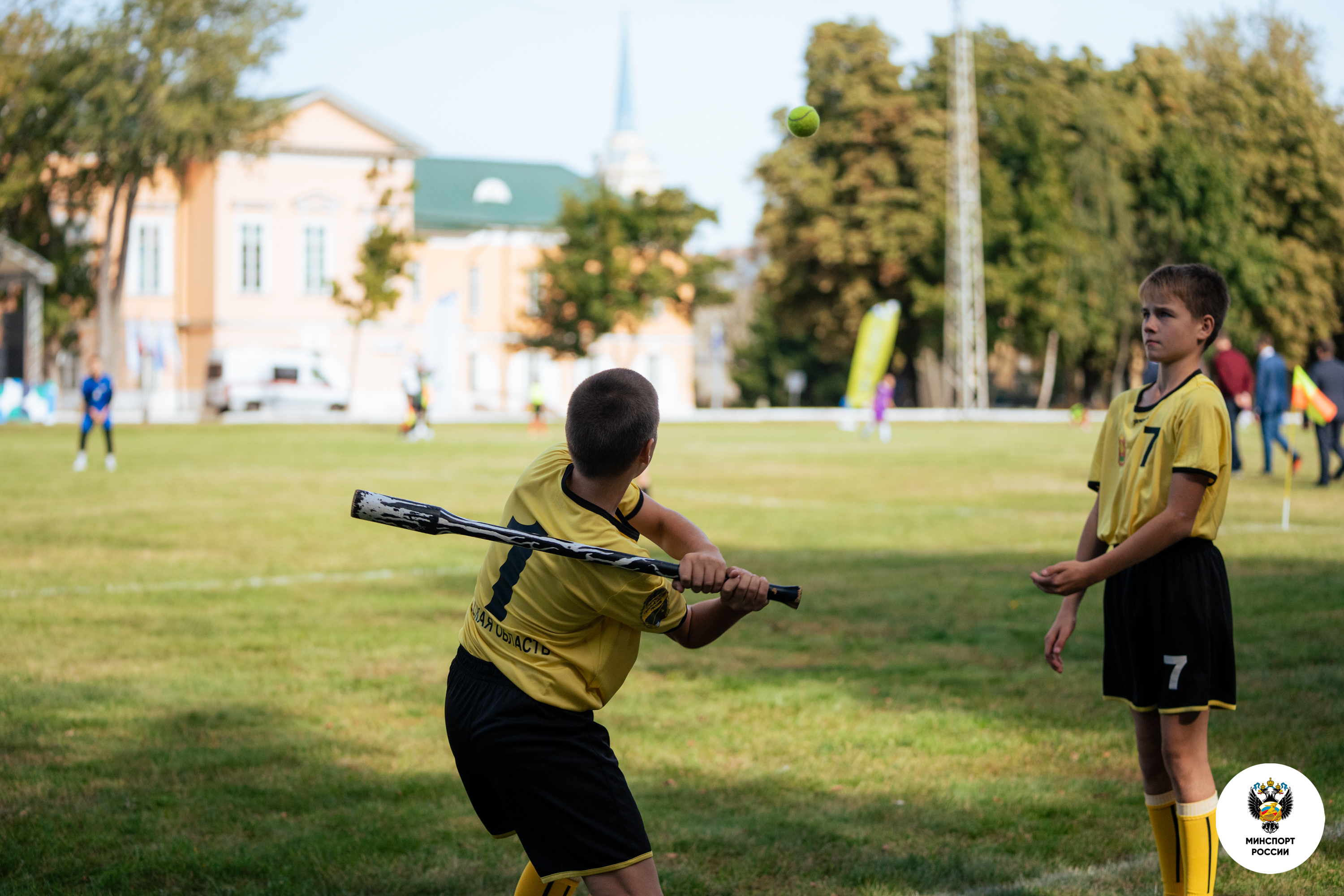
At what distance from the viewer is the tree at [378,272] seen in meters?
47.8

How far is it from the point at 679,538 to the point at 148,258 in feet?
212

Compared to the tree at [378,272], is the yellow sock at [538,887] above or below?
below

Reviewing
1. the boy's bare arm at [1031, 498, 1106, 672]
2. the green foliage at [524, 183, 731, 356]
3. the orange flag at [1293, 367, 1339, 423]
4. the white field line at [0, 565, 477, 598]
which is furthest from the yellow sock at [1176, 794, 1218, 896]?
the green foliage at [524, 183, 731, 356]

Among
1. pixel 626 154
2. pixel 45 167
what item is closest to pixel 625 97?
pixel 626 154

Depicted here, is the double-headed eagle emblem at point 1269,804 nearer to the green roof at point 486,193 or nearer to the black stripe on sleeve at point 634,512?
the black stripe on sleeve at point 634,512

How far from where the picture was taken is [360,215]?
A: 206ft

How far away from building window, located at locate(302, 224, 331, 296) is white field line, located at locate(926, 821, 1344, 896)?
2421 inches

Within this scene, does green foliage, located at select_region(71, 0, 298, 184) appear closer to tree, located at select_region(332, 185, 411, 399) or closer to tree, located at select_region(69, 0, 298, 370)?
tree, located at select_region(69, 0, 298, 370)

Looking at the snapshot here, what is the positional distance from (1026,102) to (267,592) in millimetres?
60277

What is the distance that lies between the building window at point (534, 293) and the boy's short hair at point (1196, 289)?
188 feet

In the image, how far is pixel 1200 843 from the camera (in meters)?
3.56

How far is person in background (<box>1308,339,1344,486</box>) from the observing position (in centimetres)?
1841

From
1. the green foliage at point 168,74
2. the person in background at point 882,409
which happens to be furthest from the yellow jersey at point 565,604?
the green foliage at point 168,74

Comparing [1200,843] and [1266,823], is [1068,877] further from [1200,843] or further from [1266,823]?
[1200,843]
